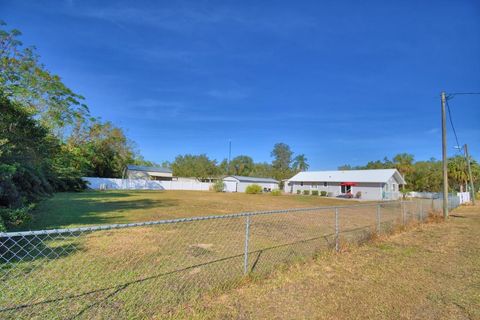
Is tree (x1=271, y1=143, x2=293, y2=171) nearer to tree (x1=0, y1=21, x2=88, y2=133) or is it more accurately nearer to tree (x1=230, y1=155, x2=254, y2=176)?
tree (x1=230, y1=155, x2=254, y2=176)

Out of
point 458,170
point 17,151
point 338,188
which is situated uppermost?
point 458,170

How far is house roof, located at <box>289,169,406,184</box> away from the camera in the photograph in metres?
34.0

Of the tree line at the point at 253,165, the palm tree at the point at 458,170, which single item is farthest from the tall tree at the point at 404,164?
the tree line at the point at 253,165

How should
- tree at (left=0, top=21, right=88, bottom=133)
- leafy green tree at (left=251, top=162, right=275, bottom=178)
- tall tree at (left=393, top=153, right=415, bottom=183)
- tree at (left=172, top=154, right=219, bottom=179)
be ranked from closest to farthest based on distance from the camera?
tree at (left=0, top=21, right=88, bottom=133) < tall tree at (left=393, top=153, right=415, bottom=183) < tree at (left=172, top=154, right=219, bottom=179) < leafy green tree at (left=251, top=162, right=275, bottom=178)

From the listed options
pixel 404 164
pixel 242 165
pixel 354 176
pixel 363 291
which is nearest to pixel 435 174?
pixel 404 164

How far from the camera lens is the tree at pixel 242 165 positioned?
79.2 meters

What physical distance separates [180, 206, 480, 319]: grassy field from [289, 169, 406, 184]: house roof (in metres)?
30.4

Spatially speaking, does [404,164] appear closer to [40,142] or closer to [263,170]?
[263,170]

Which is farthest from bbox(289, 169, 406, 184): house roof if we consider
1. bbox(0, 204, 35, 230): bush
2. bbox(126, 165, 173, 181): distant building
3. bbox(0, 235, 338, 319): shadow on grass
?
bbox(0, 204, 35, 230): bush

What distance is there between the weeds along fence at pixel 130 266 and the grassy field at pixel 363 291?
44 centimetres

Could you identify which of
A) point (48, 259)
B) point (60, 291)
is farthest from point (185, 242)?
point (60, 291)

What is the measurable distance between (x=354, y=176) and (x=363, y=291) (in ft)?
119

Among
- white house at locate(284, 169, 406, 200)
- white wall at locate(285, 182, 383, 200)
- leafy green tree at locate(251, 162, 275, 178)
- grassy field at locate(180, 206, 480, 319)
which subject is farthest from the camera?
leafy green tree at locate(251, 162, 275, 178)

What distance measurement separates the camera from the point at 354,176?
3709 cm
